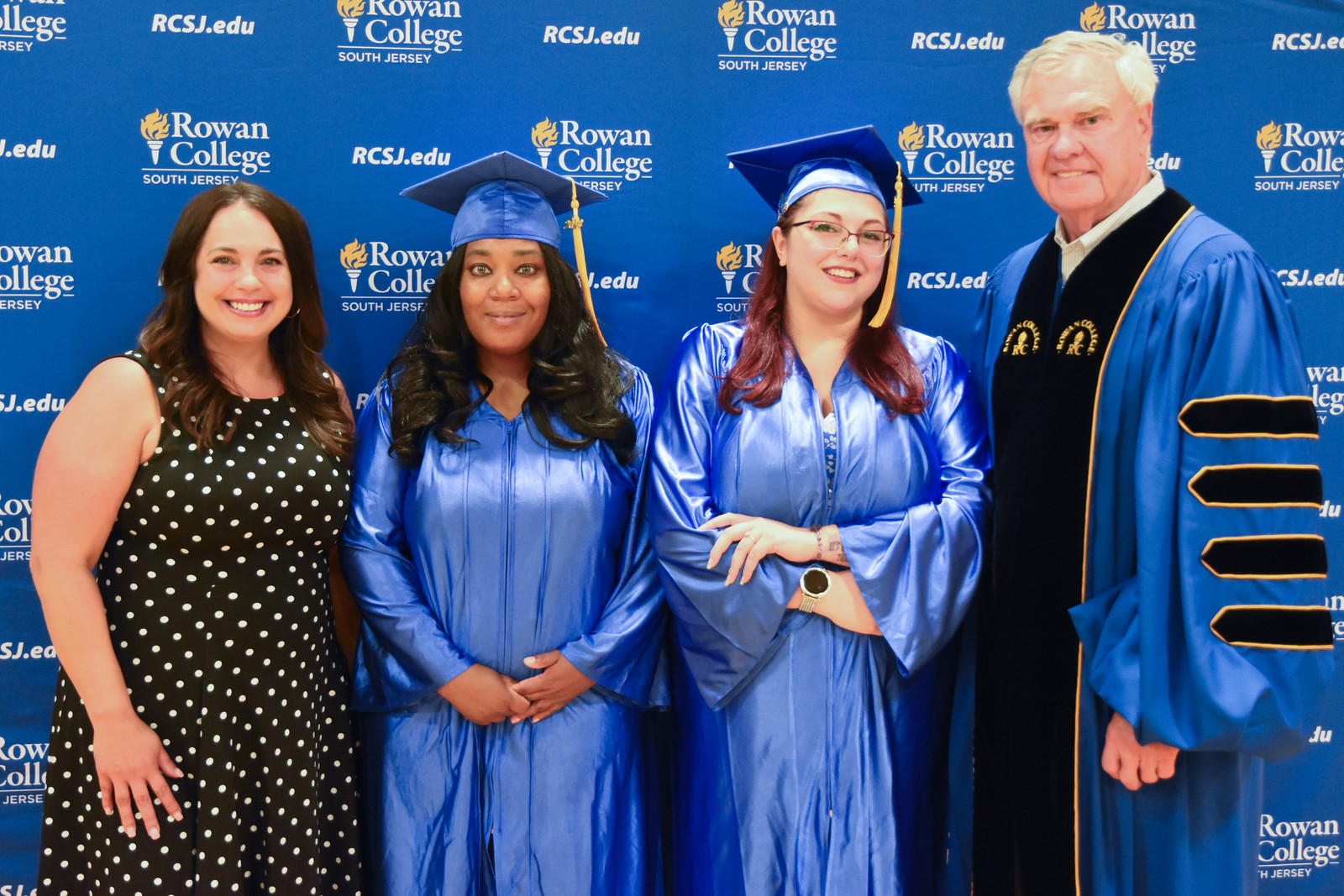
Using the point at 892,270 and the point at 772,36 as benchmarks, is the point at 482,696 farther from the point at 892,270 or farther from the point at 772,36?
the point at 772,36

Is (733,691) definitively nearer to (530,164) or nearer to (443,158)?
(530,164)

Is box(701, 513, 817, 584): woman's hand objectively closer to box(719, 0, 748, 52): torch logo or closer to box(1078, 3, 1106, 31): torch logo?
box(719, 0, 748, 52): torch logo

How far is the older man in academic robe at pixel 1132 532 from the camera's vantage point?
1906mm

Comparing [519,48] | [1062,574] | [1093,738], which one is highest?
[519,48]

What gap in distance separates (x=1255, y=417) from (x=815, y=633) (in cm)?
104

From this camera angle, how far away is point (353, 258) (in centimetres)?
295

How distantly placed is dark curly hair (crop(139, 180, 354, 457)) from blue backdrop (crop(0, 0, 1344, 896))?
0.61 meters

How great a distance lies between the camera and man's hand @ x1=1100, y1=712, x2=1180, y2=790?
202 cm

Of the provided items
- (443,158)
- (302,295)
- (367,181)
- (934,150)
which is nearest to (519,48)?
(443,158)

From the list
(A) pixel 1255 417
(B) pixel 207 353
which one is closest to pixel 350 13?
(B) pixel 207 353

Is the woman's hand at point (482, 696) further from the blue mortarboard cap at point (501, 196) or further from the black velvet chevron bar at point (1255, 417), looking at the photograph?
the black velvet chevron bar at point (1255, 417)

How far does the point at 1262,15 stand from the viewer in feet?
10.1

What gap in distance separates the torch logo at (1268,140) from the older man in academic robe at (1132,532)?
1.23m

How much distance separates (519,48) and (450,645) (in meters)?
1.80
